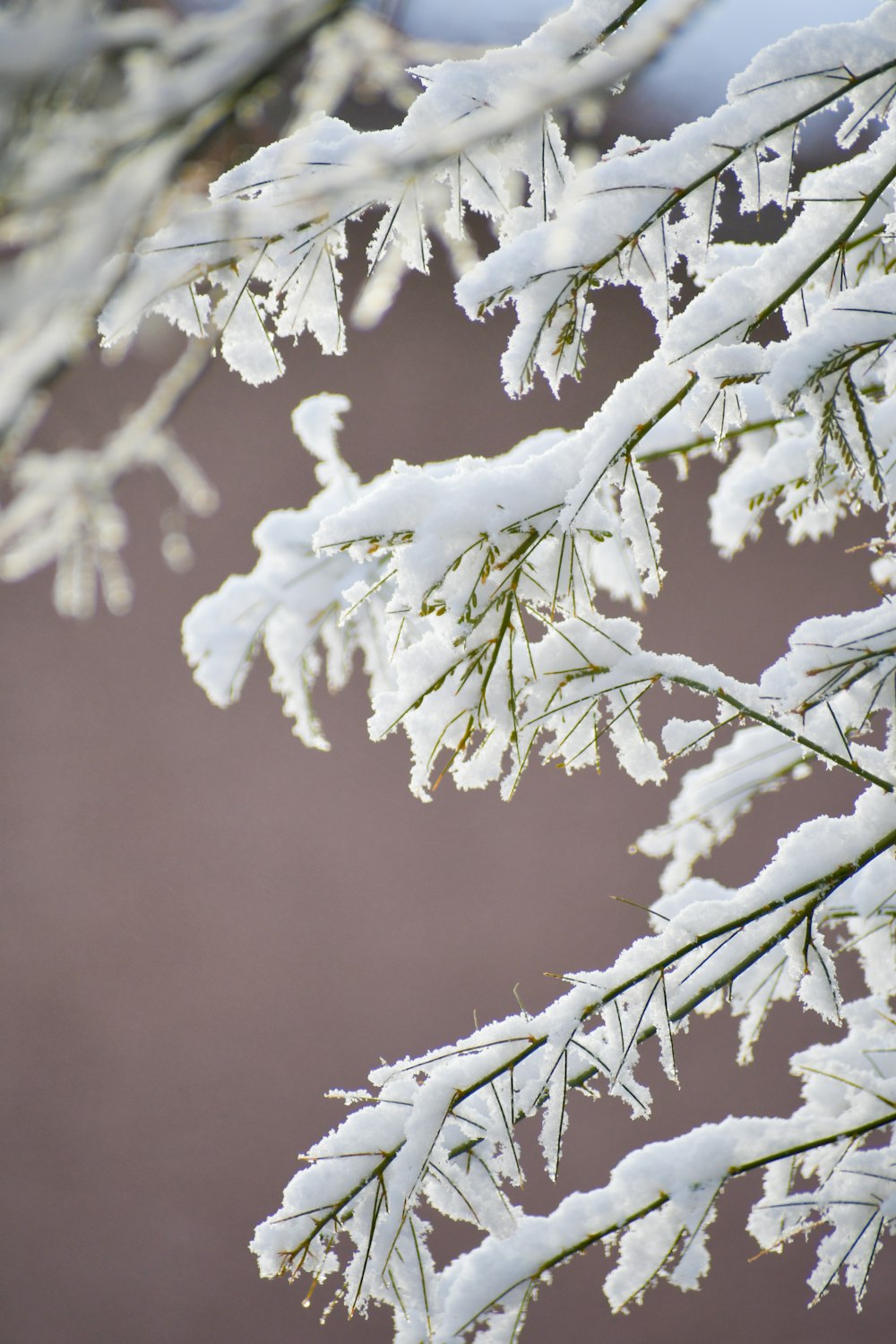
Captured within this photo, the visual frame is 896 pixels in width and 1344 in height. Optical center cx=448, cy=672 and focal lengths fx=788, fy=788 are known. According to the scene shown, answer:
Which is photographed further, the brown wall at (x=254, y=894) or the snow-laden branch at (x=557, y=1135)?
the brown wall at (x=254, y=894)

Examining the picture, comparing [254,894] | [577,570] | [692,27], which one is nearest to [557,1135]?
[577,570]

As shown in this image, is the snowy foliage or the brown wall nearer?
the snowy foliage

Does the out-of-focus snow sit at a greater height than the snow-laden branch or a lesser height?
greater

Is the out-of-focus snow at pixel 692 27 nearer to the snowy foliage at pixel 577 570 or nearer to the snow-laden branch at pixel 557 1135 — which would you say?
the snowy foliage at pixel 577 570

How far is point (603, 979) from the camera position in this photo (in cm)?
95

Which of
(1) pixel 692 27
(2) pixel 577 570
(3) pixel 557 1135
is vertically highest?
(1) pixel 692 27

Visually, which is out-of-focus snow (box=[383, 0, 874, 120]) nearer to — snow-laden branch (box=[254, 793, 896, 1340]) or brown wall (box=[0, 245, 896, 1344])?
brown wall (box=[0, 245, 896, 1344])

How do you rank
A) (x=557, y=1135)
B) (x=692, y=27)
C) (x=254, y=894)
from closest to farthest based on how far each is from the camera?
(x=692, y=27)
(x=557, y=1135)
(x=254, y=894)

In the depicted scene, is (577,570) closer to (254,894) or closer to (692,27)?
(692,27)

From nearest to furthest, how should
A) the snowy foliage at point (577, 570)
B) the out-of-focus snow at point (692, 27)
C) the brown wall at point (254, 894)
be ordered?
the out-of-focus snow at point (692, 27), the snowy foliage at point (577, 570), the brown wall at point (254, 894)

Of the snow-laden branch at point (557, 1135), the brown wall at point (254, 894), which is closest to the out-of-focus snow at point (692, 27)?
the brown wall at point (254, 894)

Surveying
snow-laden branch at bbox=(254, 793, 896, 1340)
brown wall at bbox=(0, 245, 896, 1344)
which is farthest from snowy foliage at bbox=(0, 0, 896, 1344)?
brown wall at bbox=(0, 245, 896, 1344)

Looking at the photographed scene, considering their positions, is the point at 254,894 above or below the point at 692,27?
below

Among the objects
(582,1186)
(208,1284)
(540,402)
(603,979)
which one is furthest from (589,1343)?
(540,402)
